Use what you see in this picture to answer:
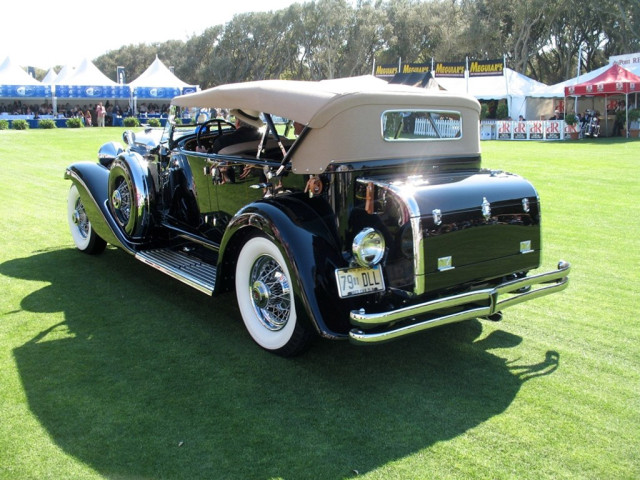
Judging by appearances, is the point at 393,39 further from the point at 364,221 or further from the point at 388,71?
the point at 364,221

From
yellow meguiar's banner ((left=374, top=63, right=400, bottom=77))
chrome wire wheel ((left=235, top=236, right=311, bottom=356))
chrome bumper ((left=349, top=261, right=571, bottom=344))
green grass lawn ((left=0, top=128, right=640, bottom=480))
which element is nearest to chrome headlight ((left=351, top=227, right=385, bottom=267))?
chrome bumper ((left=349, top=261, right=571, bottom=344))

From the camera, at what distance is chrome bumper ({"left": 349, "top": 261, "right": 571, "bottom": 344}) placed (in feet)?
10.9

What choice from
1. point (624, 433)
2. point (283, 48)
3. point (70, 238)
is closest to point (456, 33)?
point (283, 48)

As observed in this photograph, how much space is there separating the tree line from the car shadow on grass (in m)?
43.2

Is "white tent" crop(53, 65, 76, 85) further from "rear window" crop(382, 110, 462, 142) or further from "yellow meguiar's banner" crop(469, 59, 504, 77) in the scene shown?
"rear window" crop(382, 110, 462, 142)

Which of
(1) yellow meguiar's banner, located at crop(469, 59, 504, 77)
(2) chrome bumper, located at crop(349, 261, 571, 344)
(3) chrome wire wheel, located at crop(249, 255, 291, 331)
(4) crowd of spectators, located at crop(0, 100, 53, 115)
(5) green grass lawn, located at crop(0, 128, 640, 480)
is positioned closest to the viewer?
(5) green grass lawn, located at crop(0, 128, 640, 480)

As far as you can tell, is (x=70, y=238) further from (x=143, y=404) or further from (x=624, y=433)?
(x=624, y=433)

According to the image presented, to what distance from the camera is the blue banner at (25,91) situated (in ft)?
115

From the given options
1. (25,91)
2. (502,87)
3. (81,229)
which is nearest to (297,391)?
(81,229)

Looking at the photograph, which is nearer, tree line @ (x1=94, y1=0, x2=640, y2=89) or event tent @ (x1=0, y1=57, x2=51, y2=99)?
event tent @ (x1=0, y1=57, x2=51, y2=99)

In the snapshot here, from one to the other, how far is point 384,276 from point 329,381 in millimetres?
790

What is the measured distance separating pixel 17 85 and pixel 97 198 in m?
34.7

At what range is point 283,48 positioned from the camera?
6706 centimetres

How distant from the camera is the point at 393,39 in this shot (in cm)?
5744
